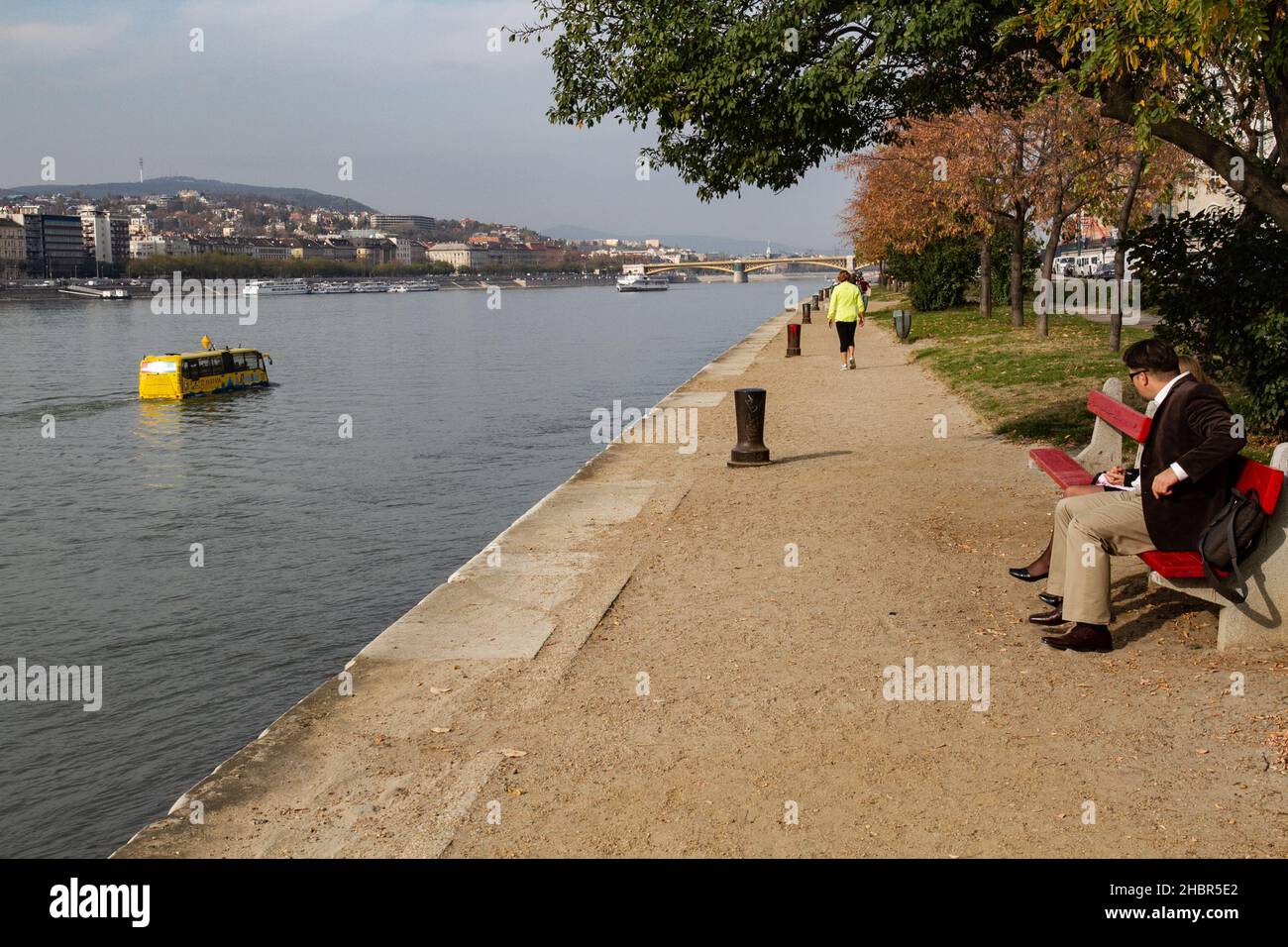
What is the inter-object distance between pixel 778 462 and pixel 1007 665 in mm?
7918

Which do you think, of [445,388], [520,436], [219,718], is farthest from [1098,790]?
[445,388]

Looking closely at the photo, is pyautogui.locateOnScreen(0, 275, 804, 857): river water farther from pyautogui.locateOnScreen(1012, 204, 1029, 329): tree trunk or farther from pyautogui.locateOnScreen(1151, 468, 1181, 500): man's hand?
pyautogui.locateOnScreen(1012, 204, 1029, 329): tree trunk

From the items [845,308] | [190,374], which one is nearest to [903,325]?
[845,308]

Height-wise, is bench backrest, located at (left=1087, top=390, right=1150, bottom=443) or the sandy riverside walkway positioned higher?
bench backrest, located at (left=1087, top=390, right=1150, bottom=443)

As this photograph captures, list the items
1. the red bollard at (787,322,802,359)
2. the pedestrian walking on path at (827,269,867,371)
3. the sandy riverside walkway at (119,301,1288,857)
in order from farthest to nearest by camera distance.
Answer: the red bollard at (787,322,802,359) < the pedestrian walking on path at (827,269,867,371) < the sandy riverside walkway at (119,301,1288,857)

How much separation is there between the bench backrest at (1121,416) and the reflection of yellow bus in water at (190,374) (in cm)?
3169

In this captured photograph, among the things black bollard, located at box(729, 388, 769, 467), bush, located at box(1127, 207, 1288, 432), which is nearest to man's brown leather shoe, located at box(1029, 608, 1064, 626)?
bush, located at box(1127, 207, 1288, 432)

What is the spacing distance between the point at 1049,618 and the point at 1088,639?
0.51m

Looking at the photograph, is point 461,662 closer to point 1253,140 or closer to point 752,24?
point 752,24

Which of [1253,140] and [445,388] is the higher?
[1253,140]

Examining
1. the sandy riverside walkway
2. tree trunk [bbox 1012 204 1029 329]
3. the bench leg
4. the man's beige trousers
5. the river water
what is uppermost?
tree trunk [bbox 1012 204 1029 329]

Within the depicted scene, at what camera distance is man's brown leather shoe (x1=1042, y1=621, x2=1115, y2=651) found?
7.05m

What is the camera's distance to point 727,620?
8117 mm

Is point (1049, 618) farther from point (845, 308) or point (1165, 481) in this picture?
point (845, 308)
